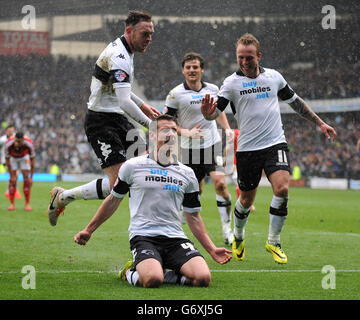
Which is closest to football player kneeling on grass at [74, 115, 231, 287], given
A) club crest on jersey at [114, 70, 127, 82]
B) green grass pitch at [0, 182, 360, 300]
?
green grass pitch at [0, 182, 360, 300]

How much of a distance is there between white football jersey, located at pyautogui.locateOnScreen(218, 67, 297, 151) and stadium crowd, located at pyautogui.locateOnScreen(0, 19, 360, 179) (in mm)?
19629

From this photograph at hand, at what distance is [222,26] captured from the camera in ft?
94.4

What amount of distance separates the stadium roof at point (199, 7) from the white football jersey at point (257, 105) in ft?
59.4

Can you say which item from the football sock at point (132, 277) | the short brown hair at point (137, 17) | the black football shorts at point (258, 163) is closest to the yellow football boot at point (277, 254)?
the black football shorts at point (258, 163)

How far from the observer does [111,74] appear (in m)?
6.29

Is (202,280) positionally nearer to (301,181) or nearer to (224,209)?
(224,209)

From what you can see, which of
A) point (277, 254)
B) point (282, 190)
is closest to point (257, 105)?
point (282, 190)

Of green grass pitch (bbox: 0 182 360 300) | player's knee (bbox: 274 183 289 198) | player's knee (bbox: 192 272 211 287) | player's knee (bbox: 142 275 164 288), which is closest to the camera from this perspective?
green grass pitch (bbox: 0 182 360 300)

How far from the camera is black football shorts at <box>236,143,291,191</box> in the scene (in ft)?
22.8

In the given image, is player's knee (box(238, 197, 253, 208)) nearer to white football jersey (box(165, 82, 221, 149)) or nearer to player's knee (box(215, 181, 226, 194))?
player's knee (box(215, 181, 226, 194))

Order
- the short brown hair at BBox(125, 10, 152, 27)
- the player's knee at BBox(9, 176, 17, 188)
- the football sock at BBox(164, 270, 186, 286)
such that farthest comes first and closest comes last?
the player's knee at BBox(9, 176, 17, 188), the short brown hair at BBox(125, 10, 152, 27), the football sock at BBox(164, 270, 186, 286)

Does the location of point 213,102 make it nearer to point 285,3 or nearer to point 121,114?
point 121,114

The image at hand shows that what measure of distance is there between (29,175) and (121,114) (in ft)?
28.9
